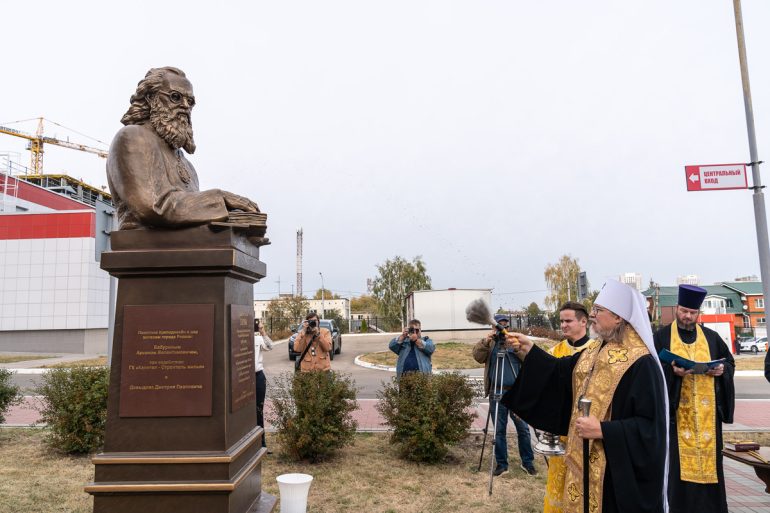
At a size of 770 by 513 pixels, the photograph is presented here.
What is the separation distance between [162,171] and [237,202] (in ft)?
1.90

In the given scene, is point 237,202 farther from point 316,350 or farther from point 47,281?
point 47,281

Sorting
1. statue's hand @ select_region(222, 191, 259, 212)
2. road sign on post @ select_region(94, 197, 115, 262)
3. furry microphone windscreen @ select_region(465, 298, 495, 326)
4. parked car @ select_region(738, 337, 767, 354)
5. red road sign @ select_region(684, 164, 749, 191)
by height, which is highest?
red road sign @ select_region(684, 164, 749, 191)

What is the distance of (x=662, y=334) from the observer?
17.2 feet

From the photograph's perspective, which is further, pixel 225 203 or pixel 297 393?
pixel 297 393

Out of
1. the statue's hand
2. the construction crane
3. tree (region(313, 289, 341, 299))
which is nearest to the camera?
the statue's hand

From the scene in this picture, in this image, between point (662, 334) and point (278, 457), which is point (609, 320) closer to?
point (662, 334)

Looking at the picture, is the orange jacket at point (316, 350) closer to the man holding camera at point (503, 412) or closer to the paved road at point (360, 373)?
the paved road at point (360, 373)

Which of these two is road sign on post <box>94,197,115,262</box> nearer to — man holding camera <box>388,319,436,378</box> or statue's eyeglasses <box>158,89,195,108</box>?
statue's eyeglasses <box>158,89,195,108</box>

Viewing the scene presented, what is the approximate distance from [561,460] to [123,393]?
3064 mm

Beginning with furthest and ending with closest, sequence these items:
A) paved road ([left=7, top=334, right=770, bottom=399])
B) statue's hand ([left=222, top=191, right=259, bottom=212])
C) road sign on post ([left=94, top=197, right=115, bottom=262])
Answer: paved road ([left=7, top=334, right=770, bottom=399]) < road sign on post ([left=94, top=197, right=115, bottom=262]) < statue's hand ([left=222, top=191, right=259, bottom=212])

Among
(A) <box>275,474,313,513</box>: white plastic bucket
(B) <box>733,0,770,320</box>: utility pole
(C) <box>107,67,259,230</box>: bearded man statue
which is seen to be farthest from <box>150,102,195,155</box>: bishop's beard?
(B) <box>733,0,770,320</box>: utility pole

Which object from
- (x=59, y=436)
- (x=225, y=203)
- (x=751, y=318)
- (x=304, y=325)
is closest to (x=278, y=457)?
(x=304, y=325)

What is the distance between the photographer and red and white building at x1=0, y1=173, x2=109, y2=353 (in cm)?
2552

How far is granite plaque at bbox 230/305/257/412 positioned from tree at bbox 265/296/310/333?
33.4 meters
